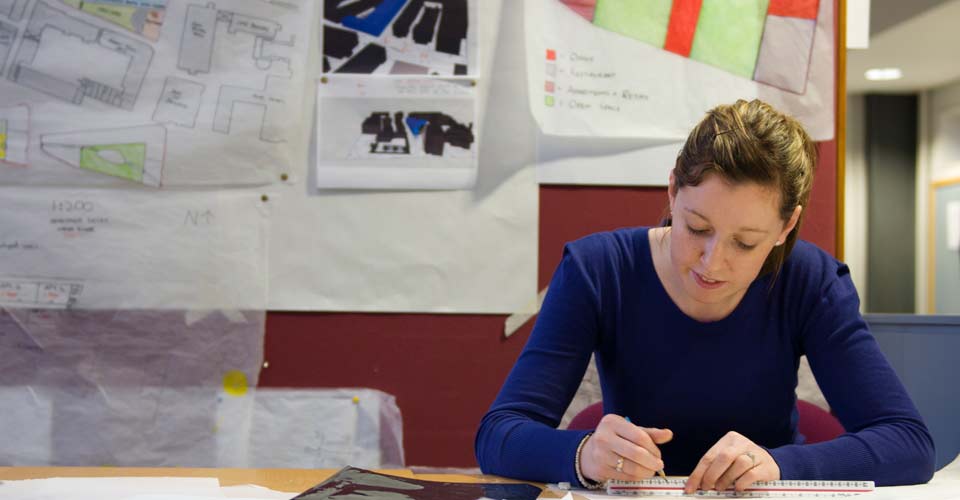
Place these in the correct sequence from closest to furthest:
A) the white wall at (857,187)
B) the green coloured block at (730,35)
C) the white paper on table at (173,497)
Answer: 1. the white paper on table at (173,497)
2. the green coloured block at (730,35)
3. the white wall at (857,187)

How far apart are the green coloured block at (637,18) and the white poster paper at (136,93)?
715 millimetres

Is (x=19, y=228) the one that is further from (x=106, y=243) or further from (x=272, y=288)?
(x=272, y=288)

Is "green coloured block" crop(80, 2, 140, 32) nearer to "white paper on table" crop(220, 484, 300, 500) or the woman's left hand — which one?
"white paper on table" crop(220, 484, 300, 500)

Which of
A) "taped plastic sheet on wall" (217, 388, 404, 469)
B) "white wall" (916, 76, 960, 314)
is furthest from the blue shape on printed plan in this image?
"white wall" (916, 76, 960, 314)

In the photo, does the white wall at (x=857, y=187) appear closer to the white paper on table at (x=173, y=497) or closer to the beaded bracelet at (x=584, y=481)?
the beaded bracelet at (x=584, y=481)

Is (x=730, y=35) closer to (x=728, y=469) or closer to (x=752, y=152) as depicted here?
(x=752, y=152)

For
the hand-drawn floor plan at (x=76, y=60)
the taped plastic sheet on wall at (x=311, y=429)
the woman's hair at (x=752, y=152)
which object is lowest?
the taped plastic sheet on wall at (x=311, y=429)

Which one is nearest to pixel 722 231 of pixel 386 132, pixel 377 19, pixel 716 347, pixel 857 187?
pixel 716 347

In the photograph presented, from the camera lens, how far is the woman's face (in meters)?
1.18

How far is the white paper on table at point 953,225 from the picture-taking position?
6.12m

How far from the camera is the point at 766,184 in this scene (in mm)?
1192

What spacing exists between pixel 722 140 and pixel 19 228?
4.90 feet

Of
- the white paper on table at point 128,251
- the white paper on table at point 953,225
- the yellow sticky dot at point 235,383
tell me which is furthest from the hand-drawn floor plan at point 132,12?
the white paper on table at point 953,225

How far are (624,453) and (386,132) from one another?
1077mm
